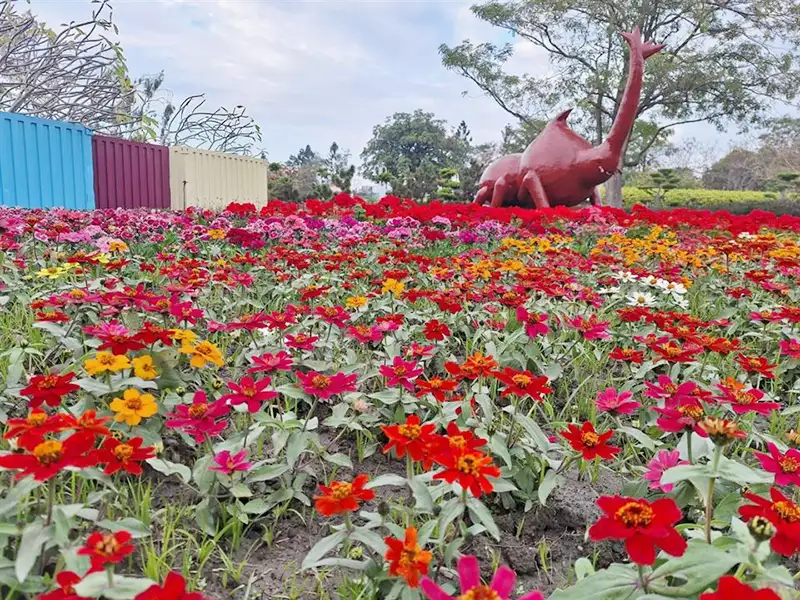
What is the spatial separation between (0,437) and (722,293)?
11.3 ft

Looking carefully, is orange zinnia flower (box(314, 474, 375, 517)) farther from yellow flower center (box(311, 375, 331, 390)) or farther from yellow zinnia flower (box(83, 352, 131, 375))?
yellow zinnia flower (box(83, 352, 131, 375))

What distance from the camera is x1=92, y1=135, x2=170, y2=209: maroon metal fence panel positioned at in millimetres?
11914

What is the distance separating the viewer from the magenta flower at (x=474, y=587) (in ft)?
2.20

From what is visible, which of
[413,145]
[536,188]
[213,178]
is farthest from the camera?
[413,145]

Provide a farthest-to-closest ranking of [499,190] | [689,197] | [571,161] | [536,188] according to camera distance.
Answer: [689,197], [499,190], [536,188], [571,161]

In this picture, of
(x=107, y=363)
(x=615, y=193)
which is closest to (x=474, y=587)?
(x=107, y=363)

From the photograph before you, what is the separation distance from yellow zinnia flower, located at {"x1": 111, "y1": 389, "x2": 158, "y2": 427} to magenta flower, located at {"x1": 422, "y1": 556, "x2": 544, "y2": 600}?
690mm

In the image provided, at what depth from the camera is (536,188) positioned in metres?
9.45

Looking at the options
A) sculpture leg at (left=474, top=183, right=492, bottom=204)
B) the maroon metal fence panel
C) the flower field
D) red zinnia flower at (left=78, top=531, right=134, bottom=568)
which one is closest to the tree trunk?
sculpture leg at (left=474, top=183, right=492, bottom=204)

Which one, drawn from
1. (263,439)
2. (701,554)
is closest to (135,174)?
(263,439)

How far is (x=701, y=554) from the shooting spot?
0.86 m

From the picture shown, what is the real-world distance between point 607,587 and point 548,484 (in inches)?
19.0

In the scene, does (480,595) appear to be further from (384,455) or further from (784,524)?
(384,455)

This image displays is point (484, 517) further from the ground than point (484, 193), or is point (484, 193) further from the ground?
point (484, 193)
